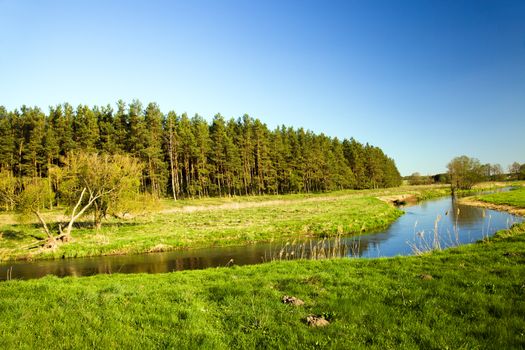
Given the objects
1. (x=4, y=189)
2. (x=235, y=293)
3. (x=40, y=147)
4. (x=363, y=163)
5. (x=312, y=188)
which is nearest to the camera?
(x=235, y=293)

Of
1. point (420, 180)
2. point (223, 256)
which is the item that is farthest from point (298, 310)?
point (420, 180)

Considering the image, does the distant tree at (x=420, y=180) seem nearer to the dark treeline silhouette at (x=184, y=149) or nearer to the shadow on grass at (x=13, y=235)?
the dark treeline silhouette at (x=184, y=149)

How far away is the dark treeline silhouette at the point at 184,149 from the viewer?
61.5 metres

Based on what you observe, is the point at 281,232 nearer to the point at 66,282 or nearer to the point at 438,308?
the point at 66,282

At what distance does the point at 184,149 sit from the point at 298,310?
71.7 meters

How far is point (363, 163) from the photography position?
124250mm

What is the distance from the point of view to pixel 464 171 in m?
98.0

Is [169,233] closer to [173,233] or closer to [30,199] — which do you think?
[173,233]

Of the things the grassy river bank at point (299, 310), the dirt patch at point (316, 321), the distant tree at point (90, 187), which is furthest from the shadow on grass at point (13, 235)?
the dirt patch at point (316, 321)

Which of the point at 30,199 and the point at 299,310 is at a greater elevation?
the point at 30,199

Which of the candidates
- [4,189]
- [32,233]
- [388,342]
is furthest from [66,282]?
[32,233]

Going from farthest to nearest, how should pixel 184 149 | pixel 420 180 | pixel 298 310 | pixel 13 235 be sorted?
1. pixel 420 180
2. pixel 184 149
3. pixel 13 235
4. pixel 298 310

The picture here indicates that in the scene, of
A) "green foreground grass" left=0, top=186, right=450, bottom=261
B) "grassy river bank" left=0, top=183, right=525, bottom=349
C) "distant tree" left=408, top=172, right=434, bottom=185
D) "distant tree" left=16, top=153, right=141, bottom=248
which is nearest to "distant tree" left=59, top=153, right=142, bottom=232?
"distant tree" left=16, top=153, right=141, bottom=248

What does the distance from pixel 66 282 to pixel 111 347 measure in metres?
10.6
